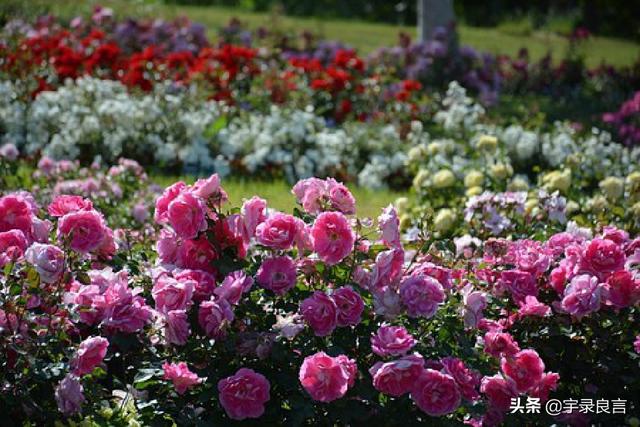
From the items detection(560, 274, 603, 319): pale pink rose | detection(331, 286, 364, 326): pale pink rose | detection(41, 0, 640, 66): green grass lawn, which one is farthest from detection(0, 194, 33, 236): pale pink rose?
detection(41, 0, 640, 66): green grass lawn

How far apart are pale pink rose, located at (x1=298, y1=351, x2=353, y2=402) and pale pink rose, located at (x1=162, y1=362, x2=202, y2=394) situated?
294 mm

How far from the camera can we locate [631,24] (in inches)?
783

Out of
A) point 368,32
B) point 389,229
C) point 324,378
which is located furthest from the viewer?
point 368,32

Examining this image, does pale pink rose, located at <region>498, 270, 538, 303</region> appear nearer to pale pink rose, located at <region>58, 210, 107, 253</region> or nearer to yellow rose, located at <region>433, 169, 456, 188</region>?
pale pink rose, located at <region>58, 210, 107, 253</region>

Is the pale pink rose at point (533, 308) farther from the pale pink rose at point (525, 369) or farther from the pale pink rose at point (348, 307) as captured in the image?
the pale pink rose at point (348, 307)

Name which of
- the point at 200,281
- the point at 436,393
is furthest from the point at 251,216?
the point at 436,393

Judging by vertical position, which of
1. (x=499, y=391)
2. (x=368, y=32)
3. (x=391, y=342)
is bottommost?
(x=368, y=32)

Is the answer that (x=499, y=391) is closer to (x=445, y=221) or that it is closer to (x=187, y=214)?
(x=187, y=214)

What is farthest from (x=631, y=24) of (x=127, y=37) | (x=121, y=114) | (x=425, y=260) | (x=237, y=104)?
(x=425, y=260)

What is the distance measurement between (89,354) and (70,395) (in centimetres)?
12

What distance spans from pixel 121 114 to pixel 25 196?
12.8 feet

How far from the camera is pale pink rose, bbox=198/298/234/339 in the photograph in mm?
2730

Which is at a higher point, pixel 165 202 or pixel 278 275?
pixel 165 202

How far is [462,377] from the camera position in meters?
2.73
